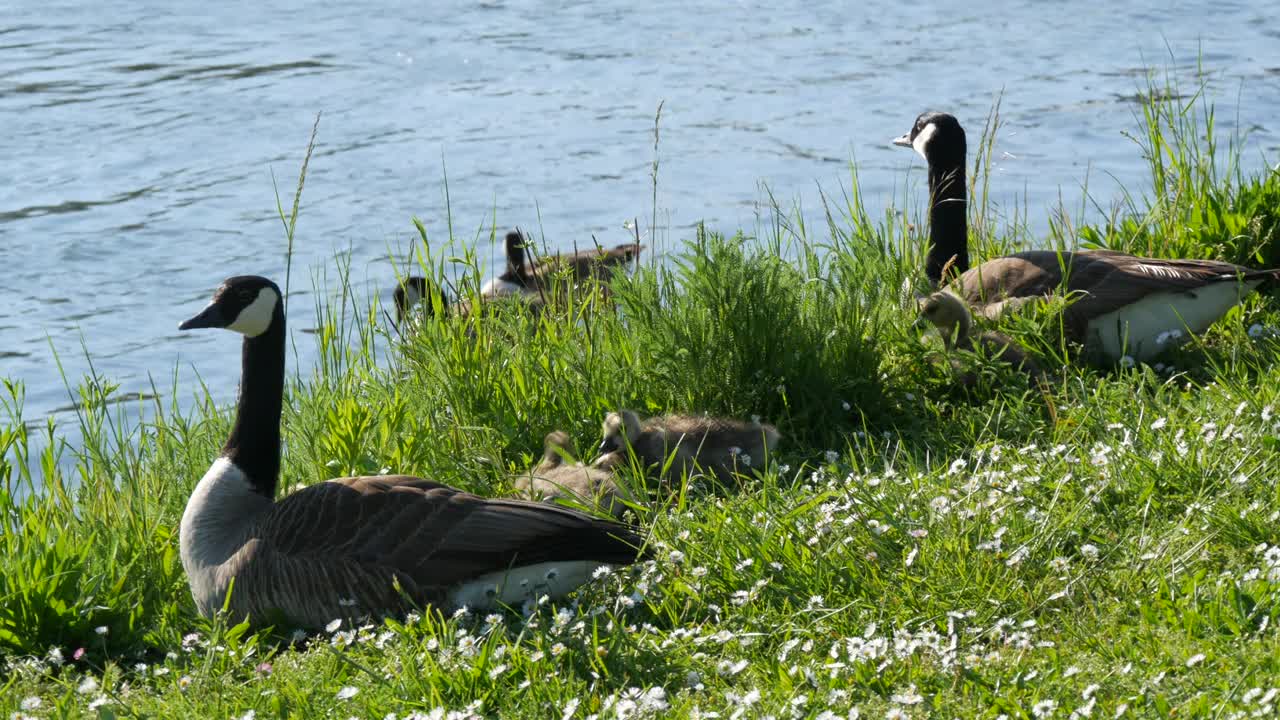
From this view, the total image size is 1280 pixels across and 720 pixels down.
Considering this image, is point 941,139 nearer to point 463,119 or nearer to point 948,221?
point 948,221

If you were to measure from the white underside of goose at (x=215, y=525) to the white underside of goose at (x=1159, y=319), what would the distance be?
393 centimetres

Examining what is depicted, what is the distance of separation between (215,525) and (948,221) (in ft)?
14.0

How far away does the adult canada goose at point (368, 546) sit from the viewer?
4918 millimetres

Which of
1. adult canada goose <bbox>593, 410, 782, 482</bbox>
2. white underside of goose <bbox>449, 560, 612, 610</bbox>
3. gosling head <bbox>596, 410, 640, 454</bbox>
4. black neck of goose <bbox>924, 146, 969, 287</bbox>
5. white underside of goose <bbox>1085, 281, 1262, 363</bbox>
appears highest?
black neck of goose <bbox>924, 146, 969, 287</bbox>

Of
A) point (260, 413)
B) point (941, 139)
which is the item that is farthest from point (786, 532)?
point (941, 139)

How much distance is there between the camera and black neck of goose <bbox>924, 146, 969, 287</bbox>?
7703mm

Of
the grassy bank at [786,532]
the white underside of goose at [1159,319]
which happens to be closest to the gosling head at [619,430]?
the grassy bank at [786,532]

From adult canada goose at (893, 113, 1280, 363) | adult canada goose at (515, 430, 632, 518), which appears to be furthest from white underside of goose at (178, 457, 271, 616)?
adult canada goose at (893, 113, 1280, 363)

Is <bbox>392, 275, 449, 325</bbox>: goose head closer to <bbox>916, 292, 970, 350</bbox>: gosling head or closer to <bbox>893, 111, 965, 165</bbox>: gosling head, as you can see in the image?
<bbox>916, 292, 970, 350</bbox>: gosling head

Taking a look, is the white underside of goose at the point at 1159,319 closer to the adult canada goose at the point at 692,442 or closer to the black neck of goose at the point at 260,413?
the adult canada goose at the point at 692,442

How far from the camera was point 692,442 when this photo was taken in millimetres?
6066

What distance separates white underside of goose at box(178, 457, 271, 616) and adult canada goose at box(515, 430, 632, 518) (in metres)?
1.07

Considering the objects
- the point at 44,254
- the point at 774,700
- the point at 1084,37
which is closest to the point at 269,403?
the point at 774,700

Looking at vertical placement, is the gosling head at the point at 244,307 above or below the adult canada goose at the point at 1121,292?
above
